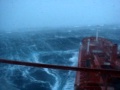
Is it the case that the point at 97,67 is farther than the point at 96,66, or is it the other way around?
the point at 96,66

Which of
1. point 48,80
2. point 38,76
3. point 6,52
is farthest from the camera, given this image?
point 6,52

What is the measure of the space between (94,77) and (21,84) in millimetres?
4860

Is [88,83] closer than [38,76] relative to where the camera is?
Yes

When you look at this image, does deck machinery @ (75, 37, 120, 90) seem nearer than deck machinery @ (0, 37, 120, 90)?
No

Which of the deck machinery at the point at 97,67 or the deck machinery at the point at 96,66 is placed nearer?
the deck machinery at the point at 97,67

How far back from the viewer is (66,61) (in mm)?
14719

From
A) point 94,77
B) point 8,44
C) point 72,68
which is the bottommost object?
point 8,44

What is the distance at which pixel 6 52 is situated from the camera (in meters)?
18.6

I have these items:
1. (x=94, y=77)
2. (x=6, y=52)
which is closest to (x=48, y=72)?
(x=94, y=77)

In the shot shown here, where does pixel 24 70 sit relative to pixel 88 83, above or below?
below

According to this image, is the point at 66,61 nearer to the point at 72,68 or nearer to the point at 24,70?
the point at 24,70

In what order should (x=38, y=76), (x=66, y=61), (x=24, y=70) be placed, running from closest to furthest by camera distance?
1. (x=38, y=76)
2. (x=24, y=70)
3. (x=66, y=61)

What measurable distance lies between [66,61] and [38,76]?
156 inches

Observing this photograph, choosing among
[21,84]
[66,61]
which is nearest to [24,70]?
[21,84]
